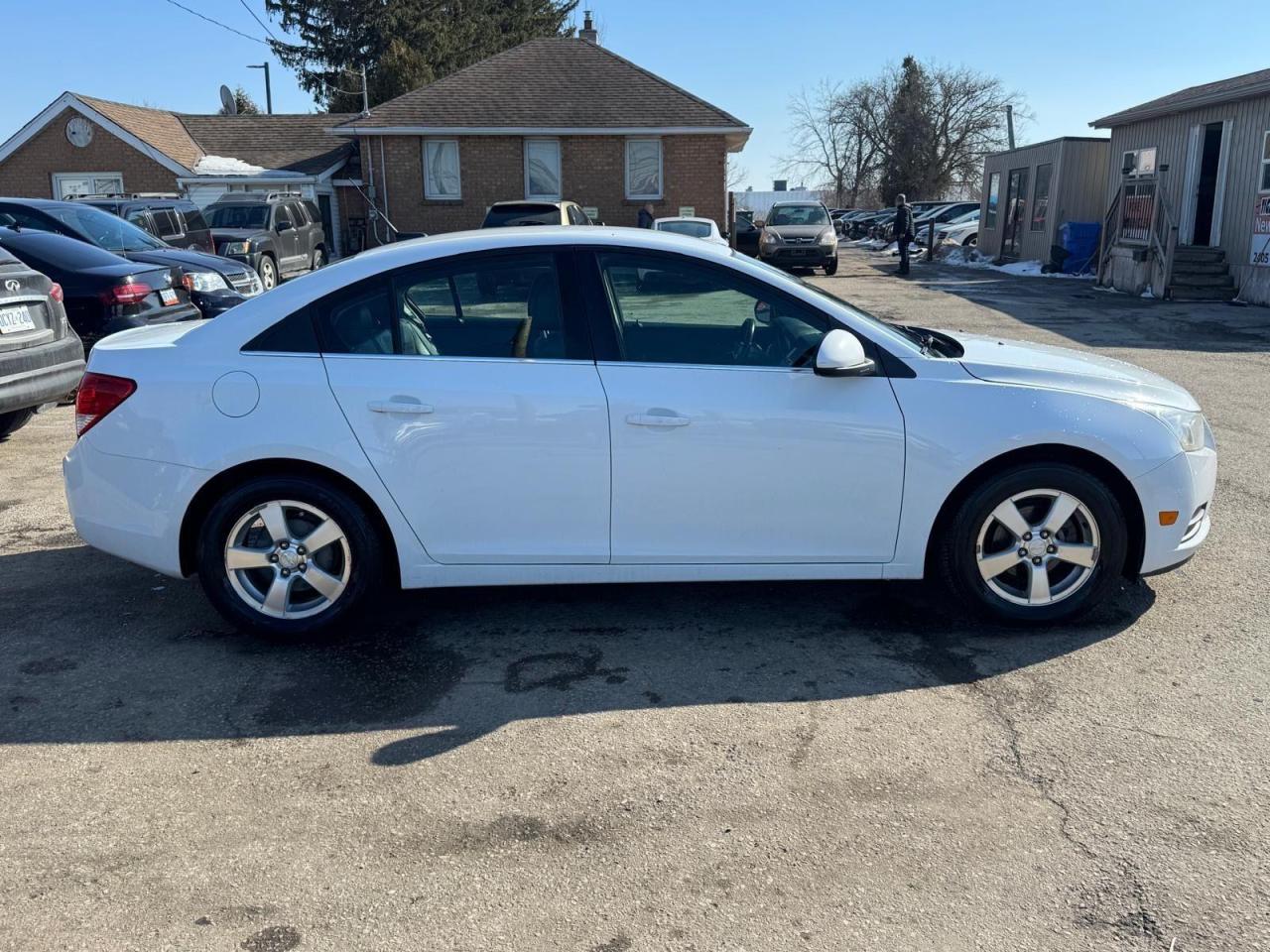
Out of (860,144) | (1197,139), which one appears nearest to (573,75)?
(1197,139)

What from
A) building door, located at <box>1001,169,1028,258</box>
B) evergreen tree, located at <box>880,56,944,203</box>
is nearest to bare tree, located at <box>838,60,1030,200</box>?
evergreen tree, located at <box>880,56,944,203</box>

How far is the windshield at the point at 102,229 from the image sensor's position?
1212 centimetres

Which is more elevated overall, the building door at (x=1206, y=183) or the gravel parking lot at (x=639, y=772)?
the building door at (x=1206, y=183)

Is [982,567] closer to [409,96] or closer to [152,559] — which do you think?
[152,559]

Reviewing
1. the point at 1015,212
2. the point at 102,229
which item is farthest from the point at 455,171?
the point at 1015,212

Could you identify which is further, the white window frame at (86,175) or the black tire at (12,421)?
the white window frame at (86,175)

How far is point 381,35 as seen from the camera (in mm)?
43312

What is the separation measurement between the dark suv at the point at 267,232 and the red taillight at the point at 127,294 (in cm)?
859

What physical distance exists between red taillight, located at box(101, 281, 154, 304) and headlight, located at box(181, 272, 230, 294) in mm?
1262

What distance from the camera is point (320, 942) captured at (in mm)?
2641

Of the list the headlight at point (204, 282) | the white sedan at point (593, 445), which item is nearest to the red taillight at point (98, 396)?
the white sedan at point (593, 445)

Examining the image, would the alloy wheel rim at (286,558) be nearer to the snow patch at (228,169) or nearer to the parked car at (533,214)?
the parked car at (533,214)

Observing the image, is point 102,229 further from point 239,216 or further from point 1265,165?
point 1265,165

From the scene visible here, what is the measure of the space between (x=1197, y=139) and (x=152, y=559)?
2300 centimetres
